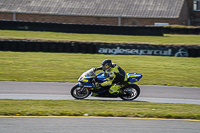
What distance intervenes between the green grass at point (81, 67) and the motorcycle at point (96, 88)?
3.80m

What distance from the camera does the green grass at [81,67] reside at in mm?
15672

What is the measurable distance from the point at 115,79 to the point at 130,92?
690mm

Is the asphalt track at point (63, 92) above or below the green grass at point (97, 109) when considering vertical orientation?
above

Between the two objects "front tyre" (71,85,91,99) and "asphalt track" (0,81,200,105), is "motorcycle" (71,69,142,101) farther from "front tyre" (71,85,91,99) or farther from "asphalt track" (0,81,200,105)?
"asphalt track" (0,81,200,105)

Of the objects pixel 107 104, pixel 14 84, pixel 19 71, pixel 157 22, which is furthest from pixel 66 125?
pixel 157 22

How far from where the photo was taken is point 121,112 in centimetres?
888

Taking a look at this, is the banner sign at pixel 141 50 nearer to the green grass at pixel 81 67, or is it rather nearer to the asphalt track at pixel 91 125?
the green grass at pixel 81 67

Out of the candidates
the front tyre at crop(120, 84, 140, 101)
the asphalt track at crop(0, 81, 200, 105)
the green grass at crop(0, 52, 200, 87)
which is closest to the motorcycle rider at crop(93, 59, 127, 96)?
the front tyre at crop(120, 84, 140, 101)

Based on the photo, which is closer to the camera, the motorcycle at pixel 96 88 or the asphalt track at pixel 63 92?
the motorcycle at pixel 96 88

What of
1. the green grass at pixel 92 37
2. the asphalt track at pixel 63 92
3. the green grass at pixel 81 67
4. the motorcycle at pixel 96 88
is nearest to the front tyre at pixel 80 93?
the motorcycle at pixel 96 88

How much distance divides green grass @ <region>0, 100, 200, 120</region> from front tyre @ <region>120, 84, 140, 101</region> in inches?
19.7

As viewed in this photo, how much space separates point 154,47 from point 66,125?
53.1 ft

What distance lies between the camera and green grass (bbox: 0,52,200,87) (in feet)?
51.4

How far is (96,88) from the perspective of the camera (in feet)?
35.8
